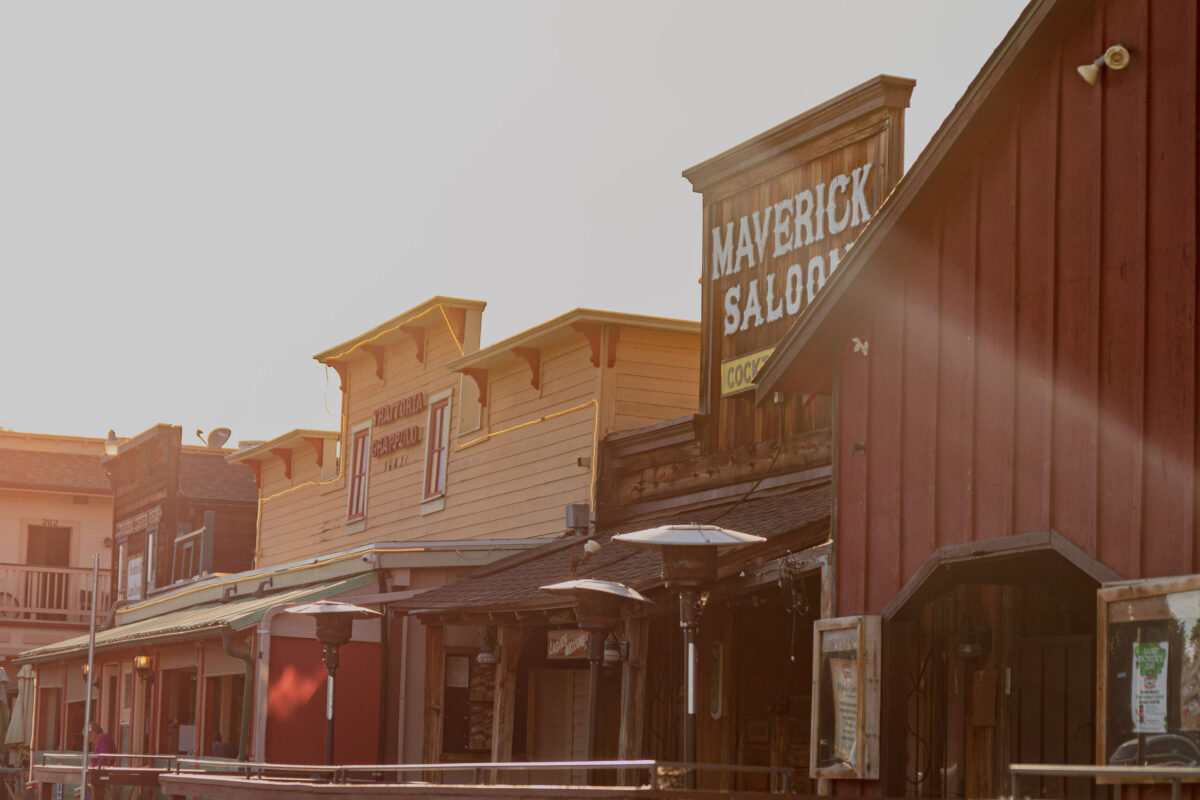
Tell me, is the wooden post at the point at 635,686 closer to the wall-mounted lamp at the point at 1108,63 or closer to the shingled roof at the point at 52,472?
the wall-mounted lamp at the point at 1108,63

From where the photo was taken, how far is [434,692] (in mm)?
20859

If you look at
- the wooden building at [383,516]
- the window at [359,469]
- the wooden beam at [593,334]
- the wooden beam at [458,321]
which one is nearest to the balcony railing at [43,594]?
the wooden building at [383,516]

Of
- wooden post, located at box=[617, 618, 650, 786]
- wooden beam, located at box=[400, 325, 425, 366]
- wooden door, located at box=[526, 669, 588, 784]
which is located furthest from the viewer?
wooden beam, located at box=[400, 325, 425, 366]

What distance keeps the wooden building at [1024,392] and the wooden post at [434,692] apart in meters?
7.92

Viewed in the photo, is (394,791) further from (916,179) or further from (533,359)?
(916,179)

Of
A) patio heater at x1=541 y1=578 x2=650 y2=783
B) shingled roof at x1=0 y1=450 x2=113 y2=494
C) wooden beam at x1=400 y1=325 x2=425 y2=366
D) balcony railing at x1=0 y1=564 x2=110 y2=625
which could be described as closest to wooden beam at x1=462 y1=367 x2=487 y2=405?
wooden beam at x1=400 y1=325 x2=425 y2=366

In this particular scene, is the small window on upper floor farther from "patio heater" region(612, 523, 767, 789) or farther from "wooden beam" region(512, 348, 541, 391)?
"patio heater" region(612, 523, 767, 789)

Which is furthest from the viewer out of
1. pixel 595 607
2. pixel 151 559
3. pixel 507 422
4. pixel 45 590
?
pixel 45 590

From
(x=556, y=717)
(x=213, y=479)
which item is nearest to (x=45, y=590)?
(x=213, y=479)

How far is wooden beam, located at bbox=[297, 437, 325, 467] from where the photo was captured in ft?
97.7

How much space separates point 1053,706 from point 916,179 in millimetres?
4129

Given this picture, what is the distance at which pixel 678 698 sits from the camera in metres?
18.2

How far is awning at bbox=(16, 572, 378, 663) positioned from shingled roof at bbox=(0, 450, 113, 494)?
13.0m

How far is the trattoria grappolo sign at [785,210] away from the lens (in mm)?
16859
